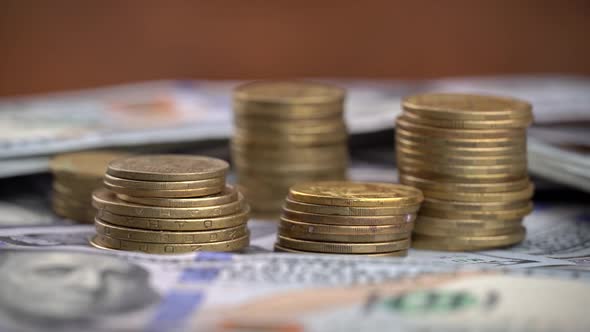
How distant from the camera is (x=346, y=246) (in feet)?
4.54

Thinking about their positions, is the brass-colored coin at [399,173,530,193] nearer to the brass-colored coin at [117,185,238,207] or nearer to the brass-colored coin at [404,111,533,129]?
the brass-colored coin at [404,111,533,129]

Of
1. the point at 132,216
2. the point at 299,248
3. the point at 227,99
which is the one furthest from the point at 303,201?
the point at 227,99

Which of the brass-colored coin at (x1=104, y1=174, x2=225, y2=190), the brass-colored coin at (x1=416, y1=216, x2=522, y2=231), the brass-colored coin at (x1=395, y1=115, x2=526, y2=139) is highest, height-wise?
the brass-colored coin at (x1=395, y1=115, x2=526, y2=139)

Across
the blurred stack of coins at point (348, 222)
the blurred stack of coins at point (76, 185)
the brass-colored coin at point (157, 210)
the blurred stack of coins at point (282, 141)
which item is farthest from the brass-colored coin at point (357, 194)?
the blurred stack of coins at point (76, 185)

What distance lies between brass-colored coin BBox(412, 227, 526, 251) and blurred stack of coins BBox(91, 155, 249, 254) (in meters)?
0.29

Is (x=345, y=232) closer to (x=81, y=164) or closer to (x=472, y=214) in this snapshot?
(x=472, y=214)

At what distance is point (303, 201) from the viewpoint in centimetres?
141

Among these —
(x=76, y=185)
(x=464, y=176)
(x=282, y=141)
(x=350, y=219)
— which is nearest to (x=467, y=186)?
(x=464, y=176)

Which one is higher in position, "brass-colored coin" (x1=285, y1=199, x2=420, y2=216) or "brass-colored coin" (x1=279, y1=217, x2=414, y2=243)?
"brass-colored coin" (x1=285, y1=199, x2=420, y2=216)

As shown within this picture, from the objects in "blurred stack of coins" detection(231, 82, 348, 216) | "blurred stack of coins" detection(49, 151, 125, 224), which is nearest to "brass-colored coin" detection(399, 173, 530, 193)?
"blurred stack of coins" detection(231, 82, 348, 216)

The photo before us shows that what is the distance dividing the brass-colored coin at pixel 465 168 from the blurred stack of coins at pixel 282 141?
0.85 ft

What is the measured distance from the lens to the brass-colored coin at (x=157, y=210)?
1368mm

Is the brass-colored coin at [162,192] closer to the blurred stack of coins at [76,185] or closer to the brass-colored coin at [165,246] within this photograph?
the brass-colored coin at [165,246]

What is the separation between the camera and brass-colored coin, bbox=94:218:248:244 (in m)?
1.37
